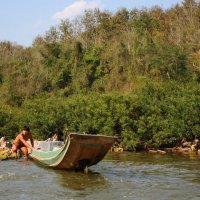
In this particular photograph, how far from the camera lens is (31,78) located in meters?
59.4

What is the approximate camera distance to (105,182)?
56.6ft

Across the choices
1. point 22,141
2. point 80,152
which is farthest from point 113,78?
point 80,152

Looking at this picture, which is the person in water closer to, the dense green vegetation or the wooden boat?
the wooden boat

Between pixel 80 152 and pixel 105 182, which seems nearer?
pixel 105 182

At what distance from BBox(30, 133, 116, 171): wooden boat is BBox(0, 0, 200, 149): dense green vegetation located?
14.3 m

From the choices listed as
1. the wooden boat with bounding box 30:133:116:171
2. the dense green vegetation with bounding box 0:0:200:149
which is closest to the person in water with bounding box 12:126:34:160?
the wooden boat with bounding box 30:133:116:171

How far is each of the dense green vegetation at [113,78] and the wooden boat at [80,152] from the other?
14316 mm

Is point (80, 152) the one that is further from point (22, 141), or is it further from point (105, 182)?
point (22, 141)

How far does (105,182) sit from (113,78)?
37.1 m

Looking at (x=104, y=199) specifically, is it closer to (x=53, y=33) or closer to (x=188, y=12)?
(x=188, y=12)

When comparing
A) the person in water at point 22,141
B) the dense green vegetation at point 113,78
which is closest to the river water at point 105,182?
the person in water at point 22,141

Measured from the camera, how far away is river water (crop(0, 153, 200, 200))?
575 inches

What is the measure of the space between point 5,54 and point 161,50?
34.2 meters

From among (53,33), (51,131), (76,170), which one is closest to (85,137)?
(76,170)
